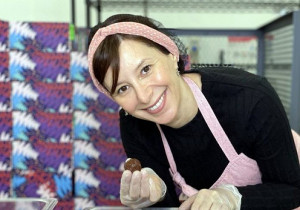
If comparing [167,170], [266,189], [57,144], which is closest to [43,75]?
[57,144]

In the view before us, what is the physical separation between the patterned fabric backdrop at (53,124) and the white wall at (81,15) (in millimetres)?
888

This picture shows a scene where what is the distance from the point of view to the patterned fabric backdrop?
5.36 feet

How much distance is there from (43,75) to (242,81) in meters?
0.99

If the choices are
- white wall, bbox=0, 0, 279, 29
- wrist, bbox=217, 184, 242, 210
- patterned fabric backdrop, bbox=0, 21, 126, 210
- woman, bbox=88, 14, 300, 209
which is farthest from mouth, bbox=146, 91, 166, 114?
white wall, bbox=0, 0, 279, 29

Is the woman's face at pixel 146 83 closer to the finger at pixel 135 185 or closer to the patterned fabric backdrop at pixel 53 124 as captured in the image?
the finger at pixel 135 185

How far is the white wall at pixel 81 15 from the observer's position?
2684 millimetres

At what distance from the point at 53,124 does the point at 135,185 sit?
3.09 feet

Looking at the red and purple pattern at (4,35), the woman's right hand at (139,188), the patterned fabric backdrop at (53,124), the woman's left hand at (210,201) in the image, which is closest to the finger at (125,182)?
the woman's right hand at (139,188)

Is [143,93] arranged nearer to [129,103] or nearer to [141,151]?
[129,103]

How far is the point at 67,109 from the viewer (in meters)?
1.69

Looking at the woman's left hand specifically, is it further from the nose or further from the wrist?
the nose

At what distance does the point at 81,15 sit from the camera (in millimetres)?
2992

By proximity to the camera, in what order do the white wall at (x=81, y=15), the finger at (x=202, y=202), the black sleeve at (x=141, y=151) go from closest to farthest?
the finger at (x=202, y=202) → the black sleeve at (x=141, y=151) → the white wall at (x=81, y=15)

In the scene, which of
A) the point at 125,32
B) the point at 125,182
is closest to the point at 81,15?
the point at 125,32
